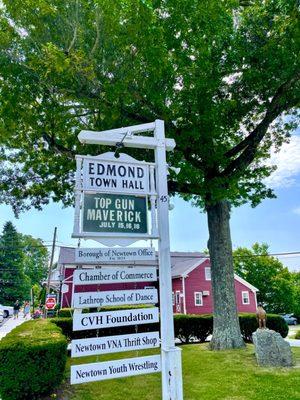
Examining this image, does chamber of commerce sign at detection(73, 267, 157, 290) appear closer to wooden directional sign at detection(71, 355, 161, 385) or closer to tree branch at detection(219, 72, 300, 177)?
wooden directional sign at detection(71, 355, 161, 385)

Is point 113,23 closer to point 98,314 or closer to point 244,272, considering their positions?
point 98,314

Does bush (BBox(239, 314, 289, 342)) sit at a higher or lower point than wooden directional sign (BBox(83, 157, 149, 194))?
lower

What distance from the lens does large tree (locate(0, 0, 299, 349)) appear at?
292 inches

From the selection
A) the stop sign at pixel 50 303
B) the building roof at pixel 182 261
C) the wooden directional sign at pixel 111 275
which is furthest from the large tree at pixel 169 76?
the building roof at pixel 182 261

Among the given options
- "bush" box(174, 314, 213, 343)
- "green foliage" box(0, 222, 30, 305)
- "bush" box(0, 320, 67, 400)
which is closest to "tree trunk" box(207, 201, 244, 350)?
"bush" box(174, 314, 213, 343)

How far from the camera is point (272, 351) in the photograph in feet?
25.3

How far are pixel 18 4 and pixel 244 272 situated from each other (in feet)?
Result: 119

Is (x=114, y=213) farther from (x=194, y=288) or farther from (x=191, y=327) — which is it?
(x=194, y=288)

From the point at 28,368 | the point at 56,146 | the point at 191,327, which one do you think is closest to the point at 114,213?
the point at 28,368

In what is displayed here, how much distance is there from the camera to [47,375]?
5.82 meters

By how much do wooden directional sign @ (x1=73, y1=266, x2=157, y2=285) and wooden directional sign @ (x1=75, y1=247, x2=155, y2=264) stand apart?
13 centimetres

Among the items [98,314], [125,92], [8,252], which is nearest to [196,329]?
[125,92]

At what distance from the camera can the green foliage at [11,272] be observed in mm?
47344

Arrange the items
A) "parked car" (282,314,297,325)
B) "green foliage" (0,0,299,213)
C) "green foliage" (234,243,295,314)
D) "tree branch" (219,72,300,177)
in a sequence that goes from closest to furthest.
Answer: "green foliage" (0,0,299,213) < "tree branch" (219,72,300,177) < "parked car" (282,314,297,325) < "green foliage" (234,243,295,314)
